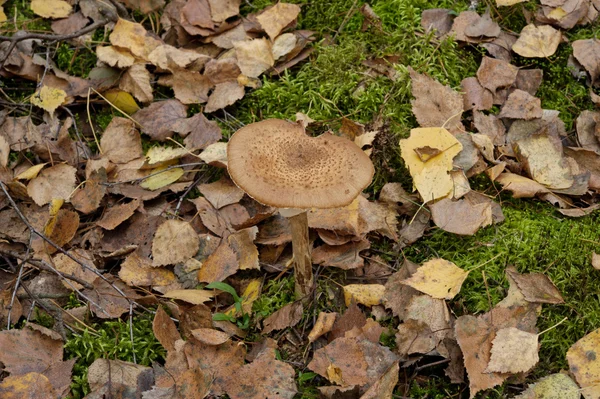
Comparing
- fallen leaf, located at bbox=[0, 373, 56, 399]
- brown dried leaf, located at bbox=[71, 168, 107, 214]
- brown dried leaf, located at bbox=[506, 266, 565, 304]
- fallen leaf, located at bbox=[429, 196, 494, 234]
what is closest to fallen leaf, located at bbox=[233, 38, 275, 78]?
brown dried leaf, located at bbox=[71, 168, 107, 214]

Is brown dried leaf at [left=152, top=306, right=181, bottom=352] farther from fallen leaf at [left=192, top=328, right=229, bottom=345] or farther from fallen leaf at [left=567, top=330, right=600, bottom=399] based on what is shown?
fallen leaf at [left=567, top=330, right=600, bottom=399]

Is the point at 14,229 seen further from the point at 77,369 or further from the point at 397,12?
the point at 397,12

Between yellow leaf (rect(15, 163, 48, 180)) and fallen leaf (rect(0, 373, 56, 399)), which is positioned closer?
fallen leaf (rect(0, 373, 56, 399))

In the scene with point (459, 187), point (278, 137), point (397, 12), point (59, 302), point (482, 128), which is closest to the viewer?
point (278, 137)

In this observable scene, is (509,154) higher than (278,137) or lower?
lower

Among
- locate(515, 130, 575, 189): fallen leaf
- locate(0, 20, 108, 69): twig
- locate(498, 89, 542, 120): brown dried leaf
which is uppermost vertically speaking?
locate(0, 20, 108, 69): twig

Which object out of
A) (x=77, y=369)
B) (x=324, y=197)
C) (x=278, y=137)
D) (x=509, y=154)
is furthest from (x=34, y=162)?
(x=509, y=154)

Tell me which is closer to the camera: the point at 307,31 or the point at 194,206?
the point at 194,206
